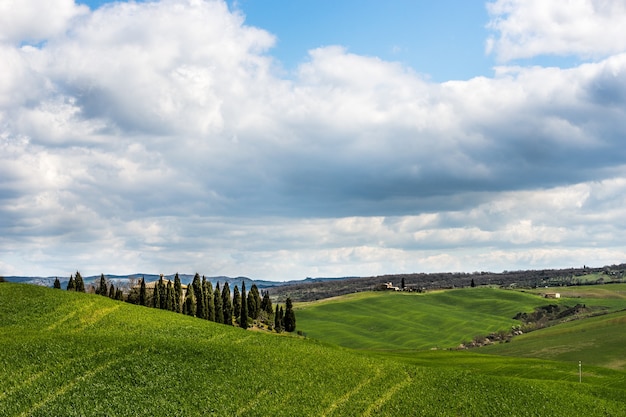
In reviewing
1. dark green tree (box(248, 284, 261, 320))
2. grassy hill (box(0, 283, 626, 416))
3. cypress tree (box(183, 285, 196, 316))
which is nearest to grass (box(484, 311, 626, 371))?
grassy hill (box(0, 283, 626, 416))

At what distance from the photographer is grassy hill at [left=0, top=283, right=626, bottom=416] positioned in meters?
48.1

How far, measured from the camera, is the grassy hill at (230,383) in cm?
4806

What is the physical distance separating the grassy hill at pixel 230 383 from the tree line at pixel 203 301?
224ft

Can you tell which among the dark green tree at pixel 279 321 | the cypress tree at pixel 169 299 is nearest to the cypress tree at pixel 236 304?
the dark green tree at pixel 279 321

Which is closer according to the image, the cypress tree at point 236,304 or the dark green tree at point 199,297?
the dark green tree at point 199,297

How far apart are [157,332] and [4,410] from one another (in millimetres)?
27308

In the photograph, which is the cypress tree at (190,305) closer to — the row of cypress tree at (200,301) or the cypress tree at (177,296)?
the row of cypress tree at (200,301)

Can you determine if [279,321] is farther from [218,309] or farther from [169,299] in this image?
[169,299]

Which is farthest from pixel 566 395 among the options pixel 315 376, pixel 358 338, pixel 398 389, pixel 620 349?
pixel 358 338

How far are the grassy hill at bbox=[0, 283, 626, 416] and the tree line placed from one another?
224 ft

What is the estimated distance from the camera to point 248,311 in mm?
163625

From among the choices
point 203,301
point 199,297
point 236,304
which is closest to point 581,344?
point 236,304

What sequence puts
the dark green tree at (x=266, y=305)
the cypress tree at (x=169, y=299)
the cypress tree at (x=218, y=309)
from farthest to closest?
the dark green tree at (x=266, y=305), the cypress tree at (x=218, y=309), the cypress tree at (x=169, y=299)

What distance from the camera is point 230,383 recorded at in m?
53.1
